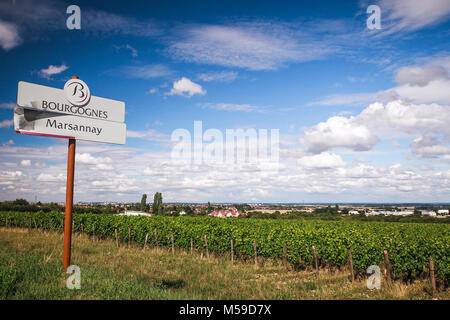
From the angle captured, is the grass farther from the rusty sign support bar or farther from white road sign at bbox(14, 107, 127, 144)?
white road sign at bbox(14, 107, 127, 144)

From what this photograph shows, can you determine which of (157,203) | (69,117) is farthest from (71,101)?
(157,203)

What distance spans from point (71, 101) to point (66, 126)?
752 mm

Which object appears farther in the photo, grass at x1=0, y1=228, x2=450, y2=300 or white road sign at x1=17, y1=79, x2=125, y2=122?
white road sign at x1=17, y1=79, x2=125, y2=122

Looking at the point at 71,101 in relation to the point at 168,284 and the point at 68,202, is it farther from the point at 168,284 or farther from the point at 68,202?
the point at 168,284

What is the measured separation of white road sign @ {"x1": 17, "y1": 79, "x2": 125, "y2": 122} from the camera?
7.80m

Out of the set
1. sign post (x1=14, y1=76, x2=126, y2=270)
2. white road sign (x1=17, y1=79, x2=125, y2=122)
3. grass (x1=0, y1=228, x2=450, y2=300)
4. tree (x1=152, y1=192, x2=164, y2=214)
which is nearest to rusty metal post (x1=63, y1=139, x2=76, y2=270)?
sign post (x1=14, y1=76, x2=126, y2=270)

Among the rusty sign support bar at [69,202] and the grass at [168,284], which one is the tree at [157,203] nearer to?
the grass at [168,284]

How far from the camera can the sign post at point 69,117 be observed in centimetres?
782

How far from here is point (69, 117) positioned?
28.1ft

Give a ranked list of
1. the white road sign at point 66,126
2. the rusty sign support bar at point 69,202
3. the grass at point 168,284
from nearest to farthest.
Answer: the grass at point 168,284
the white road sign at point 66,126
the rusty sign support bar at point 69,202

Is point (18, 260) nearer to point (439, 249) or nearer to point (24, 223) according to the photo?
point (439, 249)

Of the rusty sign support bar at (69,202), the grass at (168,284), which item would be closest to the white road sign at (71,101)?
the rusty sign support bar at (69,202)
